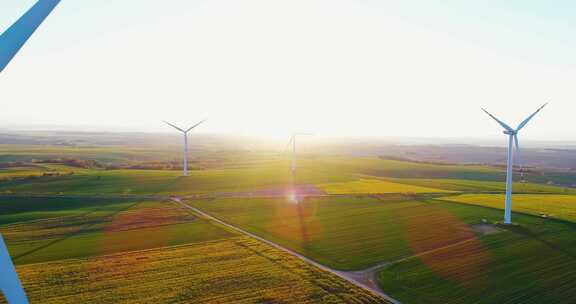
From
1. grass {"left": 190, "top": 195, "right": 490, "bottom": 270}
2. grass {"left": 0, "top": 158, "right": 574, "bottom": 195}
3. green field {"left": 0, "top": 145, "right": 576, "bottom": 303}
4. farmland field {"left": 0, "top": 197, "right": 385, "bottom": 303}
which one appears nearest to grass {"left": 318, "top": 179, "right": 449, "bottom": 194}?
grass {"left": 0, "top": 158, "right": 574, "bottom": 195}

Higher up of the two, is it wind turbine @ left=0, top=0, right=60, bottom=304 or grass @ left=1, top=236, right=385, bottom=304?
wind turbine @ left=0, top=0, right=60, bottom=304

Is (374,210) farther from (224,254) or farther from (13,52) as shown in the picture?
(13,52)

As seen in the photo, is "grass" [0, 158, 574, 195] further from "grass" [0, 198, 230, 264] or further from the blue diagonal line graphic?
the blue diagonal line graphic

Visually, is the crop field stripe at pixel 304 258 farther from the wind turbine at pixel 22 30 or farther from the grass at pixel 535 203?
the grass at pixel 535 203

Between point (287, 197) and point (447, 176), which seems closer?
point (287, 197)

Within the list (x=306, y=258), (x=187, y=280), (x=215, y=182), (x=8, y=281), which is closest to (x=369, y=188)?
(x=215, y=182)

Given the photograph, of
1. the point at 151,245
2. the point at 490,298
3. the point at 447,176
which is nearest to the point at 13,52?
the point at 151,245
